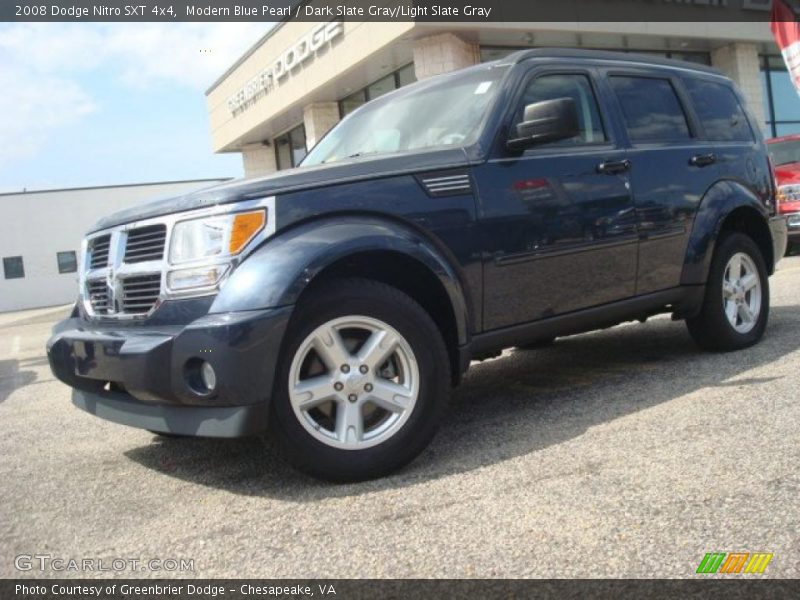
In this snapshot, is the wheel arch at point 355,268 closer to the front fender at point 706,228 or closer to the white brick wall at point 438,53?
the front fender at point 706,228

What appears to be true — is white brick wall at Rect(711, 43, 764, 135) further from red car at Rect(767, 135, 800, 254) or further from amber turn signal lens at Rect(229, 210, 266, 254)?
amber turn signal lens at Rect(229, 210, 266, 254)

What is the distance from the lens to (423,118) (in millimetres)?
4160

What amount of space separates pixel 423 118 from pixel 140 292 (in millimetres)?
1792

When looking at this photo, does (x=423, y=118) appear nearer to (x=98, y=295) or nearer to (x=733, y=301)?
(x=98, y=295)

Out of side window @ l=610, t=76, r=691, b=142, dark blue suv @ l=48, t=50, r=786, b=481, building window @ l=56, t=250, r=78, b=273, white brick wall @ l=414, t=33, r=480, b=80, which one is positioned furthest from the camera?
building window @ l=56, t=250, r=78, b=273

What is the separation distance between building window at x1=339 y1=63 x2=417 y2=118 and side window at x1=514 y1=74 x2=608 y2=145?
40.5 feet

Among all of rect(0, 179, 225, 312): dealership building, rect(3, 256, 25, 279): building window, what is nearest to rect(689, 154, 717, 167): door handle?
rect(0, 179, 225, 312): dealership building

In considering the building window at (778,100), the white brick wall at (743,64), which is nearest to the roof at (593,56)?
the white brick wall at (743,64)

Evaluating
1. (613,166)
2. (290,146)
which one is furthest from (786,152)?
(290,146)

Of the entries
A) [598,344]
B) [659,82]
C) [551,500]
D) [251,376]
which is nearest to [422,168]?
[251,376]

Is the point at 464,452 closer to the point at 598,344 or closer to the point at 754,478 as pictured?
the point at 754,478

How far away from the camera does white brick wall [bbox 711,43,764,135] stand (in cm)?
2020

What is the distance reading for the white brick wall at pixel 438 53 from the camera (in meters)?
15.6

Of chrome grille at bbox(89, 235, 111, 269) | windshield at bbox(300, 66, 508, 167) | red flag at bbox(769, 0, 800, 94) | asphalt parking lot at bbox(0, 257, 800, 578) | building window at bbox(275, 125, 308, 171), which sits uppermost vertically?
building window at bbox(275, 125, 308, 171)
